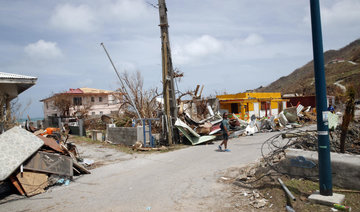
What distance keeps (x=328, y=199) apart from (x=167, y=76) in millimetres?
10893

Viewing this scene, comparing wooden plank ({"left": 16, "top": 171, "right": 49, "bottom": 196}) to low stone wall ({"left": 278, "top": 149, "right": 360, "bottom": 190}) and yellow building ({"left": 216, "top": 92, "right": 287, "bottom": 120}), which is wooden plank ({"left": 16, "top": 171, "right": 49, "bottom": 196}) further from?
yellow building ({"left": 216, "top": 92, "right": 287, "bottom": 120})

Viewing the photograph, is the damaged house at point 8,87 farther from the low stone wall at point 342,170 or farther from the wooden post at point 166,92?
the low stone wall at point 342,170

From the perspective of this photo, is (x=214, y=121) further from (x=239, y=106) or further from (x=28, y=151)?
A: (x=28, y=151)

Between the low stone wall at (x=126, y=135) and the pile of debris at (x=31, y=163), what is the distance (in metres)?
5.79

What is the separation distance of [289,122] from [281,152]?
54.5 feet

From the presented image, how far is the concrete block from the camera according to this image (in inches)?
185

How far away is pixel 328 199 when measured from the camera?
15.7 feet

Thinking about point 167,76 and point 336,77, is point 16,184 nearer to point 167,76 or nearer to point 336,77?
point 167,76

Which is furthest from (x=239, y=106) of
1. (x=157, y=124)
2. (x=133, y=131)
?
(x=133, y=131)

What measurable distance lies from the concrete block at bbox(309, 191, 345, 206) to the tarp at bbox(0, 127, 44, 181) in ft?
23.5

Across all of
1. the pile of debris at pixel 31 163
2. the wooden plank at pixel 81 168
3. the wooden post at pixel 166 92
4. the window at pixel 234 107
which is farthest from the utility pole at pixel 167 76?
the window at pixel 234 107

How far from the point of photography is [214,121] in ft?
57.4

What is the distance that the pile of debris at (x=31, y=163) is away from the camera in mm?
7172

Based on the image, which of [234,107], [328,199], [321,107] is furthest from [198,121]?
[328,199]
